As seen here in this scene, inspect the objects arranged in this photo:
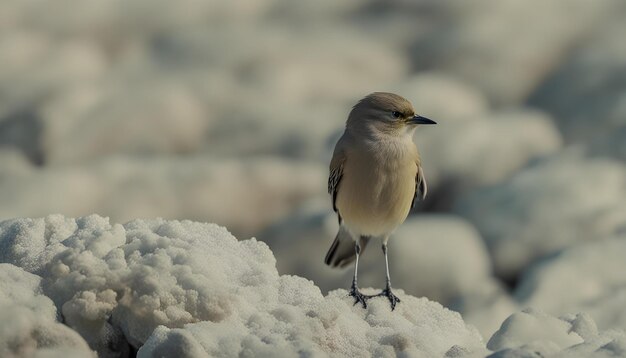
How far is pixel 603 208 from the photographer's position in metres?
10.6

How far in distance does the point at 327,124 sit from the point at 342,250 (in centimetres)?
591

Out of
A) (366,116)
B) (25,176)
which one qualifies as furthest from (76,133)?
(366,116)

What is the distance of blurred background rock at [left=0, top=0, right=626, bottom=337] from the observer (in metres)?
10.6

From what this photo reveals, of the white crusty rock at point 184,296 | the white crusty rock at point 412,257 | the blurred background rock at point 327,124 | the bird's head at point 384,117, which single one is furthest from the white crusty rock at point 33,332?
the white crusty rock at point 412,257

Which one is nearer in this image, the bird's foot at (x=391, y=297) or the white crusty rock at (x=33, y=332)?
the white crusty rock at (x=33, y=332)

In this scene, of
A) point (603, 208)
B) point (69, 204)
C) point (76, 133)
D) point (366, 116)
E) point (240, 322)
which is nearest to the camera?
point (240, 322)

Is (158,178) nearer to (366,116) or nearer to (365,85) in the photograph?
(365,85)

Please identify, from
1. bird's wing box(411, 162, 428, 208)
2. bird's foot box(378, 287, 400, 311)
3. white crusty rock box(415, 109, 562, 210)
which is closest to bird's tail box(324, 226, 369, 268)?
bird's wing box(411, 162, 428, 208)

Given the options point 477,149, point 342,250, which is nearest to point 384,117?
point 342,250

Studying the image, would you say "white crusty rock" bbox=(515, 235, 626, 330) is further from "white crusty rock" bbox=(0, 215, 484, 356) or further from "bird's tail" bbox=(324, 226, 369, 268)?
"white crusty rock" bbox=(0, 215, 484, 356)

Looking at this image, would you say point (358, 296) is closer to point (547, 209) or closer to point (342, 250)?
point (342, 250)

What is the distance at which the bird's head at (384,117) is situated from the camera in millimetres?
6250

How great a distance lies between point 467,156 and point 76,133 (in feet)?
16.1

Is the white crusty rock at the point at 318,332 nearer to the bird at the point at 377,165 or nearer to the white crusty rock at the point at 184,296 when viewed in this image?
the white crusty rock at the point at 184,296
